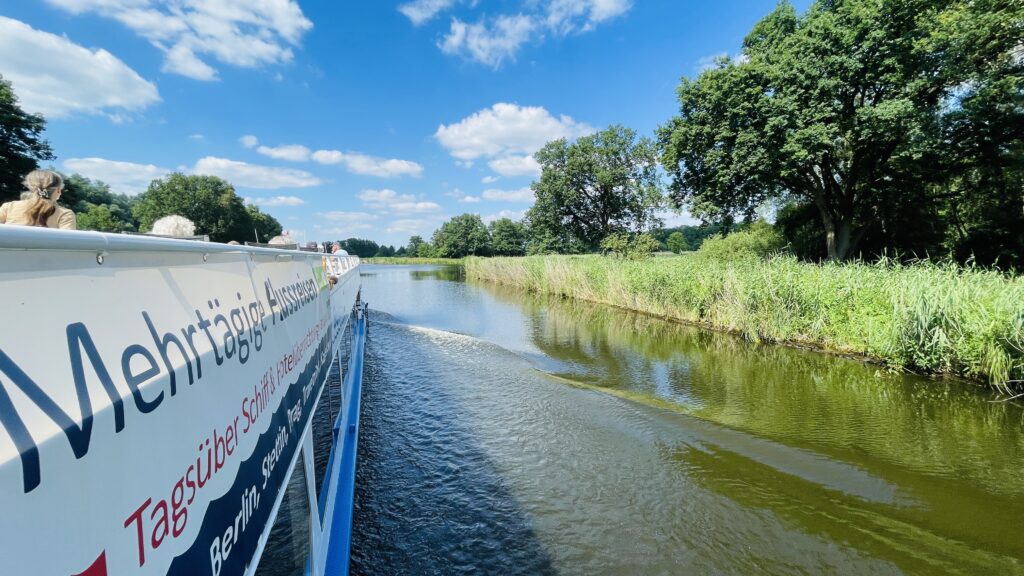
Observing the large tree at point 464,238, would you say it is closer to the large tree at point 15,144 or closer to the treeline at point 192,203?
the treeline at point 192,203

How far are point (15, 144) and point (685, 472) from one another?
130 feet

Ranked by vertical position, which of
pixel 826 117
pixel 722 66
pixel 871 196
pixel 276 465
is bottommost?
pixel 276 465

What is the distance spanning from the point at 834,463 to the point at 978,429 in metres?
2.60

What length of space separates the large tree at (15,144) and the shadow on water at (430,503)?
108 ft

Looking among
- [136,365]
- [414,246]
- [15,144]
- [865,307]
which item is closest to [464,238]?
[414,246]

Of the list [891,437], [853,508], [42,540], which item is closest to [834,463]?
[853,508]

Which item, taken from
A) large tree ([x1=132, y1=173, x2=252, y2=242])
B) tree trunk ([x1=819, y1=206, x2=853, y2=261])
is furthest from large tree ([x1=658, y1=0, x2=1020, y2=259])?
large tree ([x1=132, y1=173, x2=252, y2=242])

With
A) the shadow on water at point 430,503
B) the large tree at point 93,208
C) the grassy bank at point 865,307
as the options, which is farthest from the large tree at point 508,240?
the shadow on water at point 430,503

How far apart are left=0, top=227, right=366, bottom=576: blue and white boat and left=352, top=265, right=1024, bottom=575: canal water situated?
2358 mm

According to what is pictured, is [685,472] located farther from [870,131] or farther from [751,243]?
[751,243]

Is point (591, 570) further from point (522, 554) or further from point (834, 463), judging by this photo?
point (834, 463)

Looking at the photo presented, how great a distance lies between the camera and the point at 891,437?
5.27 m

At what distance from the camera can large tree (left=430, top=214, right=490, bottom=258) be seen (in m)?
102

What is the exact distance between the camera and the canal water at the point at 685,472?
3371 mm
